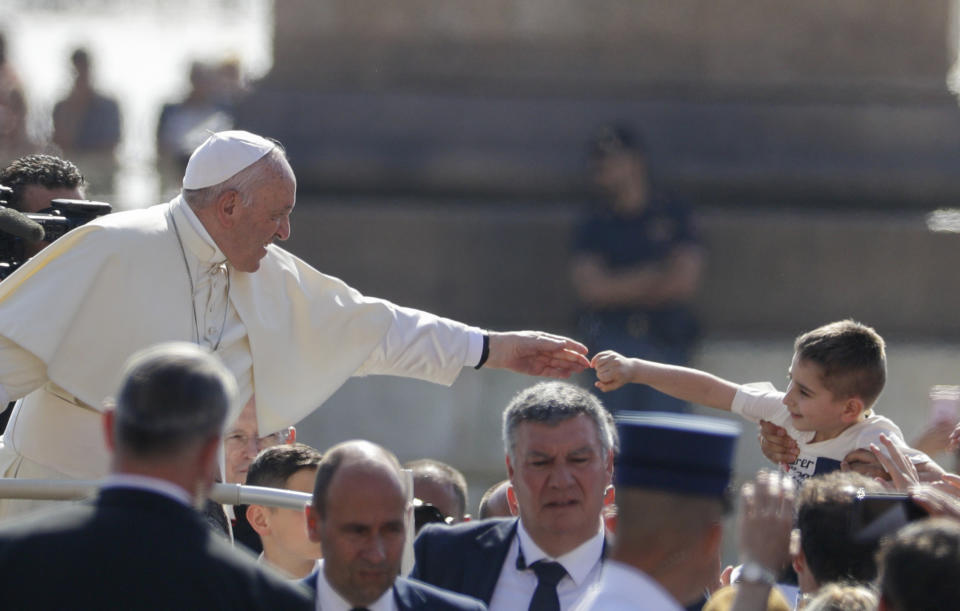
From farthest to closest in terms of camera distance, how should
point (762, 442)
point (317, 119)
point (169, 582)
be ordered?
point (317, 119)
point (762, 442)
point (169, 582)

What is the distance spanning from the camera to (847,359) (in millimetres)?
5055

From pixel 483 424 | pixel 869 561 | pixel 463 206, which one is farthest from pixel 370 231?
pixel 869 561

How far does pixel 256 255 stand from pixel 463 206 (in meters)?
3.78

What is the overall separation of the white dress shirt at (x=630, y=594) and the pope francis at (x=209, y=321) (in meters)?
2.25

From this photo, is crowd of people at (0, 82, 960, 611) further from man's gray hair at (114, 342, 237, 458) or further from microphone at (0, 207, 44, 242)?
microphone at (0, 207, 44, 242)

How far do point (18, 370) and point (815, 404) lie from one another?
87.7 inches

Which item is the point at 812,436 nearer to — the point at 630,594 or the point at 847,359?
the point at 847,359

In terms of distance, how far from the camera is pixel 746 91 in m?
9.28

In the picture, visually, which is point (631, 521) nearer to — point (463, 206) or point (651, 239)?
point (651, 239)

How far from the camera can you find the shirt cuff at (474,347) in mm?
5906

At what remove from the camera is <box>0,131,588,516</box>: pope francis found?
5281 millimetres

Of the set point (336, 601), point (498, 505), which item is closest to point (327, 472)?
point (336, 601)

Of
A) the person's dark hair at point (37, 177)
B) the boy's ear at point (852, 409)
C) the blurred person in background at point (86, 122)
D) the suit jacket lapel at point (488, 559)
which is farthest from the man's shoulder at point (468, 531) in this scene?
the blurred person in background at point (86, 122)

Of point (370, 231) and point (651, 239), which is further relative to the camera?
point (370, 231)
